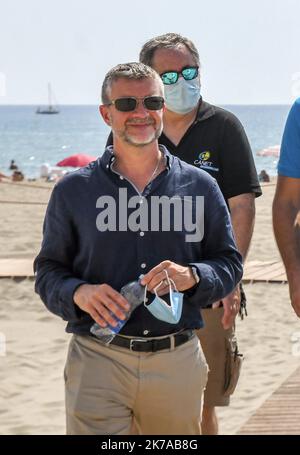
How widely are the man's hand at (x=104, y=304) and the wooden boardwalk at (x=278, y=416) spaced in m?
2.08

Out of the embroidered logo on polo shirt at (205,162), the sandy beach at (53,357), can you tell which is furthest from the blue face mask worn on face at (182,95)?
the sandy beach at (53,357)

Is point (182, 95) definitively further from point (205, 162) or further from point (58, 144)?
point (58, 144)

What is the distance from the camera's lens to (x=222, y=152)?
14.6 feet

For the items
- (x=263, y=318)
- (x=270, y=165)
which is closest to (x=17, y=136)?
(x=270, y=165)

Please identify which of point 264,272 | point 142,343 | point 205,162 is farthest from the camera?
point 264,272

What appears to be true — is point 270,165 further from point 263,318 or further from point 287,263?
point 287,263

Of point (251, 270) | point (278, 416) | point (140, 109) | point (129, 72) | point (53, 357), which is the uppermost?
point (129, 72)

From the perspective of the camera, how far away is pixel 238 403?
705cm

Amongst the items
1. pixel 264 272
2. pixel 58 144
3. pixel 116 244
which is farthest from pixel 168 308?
pixel 58 144

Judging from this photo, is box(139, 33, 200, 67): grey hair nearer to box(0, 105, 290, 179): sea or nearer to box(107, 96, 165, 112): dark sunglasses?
box(107, 96, 165, 112): dark sunglasses

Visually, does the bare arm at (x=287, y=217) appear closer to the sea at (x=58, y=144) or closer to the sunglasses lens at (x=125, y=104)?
the sunglasses lens at (x=125, y=104)

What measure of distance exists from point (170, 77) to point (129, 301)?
140 centimetres

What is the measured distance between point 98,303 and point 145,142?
0.61m

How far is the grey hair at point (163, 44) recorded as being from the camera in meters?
4.36
